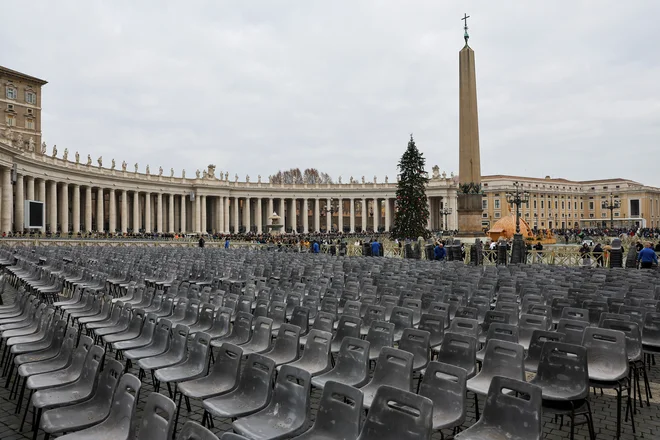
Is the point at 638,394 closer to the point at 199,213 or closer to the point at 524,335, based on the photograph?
the point at 524,335

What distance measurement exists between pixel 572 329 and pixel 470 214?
29.0 metres

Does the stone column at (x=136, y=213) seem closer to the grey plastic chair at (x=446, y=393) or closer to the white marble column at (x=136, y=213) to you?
the white marble column at (x=136, y=213)

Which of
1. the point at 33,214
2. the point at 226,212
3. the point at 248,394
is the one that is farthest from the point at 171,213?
the point at 248,394

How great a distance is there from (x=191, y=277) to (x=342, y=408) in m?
12.9

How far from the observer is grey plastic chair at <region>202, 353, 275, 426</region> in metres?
4.91

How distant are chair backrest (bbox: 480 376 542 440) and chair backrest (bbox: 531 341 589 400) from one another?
109cm

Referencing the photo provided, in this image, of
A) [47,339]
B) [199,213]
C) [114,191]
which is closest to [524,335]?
[47,339]

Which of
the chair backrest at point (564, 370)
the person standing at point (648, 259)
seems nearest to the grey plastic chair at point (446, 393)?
the chair backrest at point (564, 370)

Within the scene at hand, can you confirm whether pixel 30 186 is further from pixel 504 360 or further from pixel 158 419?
pixel 504 360

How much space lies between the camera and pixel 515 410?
13.8 ft

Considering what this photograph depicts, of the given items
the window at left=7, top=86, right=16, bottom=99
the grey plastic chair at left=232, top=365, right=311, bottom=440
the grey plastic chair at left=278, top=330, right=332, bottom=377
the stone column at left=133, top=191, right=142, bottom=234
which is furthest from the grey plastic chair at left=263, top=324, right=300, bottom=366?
the window at left=7, top=86, right=16, bottom=99

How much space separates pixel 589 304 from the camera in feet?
27.7

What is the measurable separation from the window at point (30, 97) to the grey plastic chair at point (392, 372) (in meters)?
89.8

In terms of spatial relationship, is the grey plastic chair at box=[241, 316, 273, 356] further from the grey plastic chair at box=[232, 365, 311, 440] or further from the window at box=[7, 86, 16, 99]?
the window at box=[7, 86, 16, 99]
